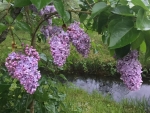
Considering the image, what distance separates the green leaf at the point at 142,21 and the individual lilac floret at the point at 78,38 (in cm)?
27

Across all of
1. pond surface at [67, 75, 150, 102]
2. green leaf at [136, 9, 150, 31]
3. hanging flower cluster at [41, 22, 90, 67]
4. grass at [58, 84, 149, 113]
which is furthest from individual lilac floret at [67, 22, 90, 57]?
pond surface at [67, 75, 150, 102]

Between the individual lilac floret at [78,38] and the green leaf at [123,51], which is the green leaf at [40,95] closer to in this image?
the individual lilac floret at [78,38]

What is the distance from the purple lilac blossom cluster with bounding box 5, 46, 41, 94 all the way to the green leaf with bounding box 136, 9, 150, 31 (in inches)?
12.6

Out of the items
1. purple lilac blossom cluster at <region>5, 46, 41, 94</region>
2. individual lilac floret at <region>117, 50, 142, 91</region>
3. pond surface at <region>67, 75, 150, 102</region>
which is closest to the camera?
purple lilac blossom cluster at <region>5, 46, 41, 94</region>

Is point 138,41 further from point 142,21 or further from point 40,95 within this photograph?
point 40,95

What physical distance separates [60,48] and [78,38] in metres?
0.10

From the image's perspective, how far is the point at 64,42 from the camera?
0.88m

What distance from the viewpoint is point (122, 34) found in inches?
28.3

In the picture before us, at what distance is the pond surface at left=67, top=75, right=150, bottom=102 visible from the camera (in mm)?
5235

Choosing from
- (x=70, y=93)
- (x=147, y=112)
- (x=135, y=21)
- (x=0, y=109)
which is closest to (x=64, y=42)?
(x=135, y=21)

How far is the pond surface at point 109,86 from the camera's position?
5.23m

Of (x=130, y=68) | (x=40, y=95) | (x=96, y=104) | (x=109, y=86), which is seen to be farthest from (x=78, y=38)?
(x=109, y=86)

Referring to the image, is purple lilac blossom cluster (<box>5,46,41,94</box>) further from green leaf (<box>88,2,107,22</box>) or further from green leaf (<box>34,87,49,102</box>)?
green leaf (<box>34,87,49,102</box>)

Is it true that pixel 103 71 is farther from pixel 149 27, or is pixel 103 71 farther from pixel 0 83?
pixel 149 27
